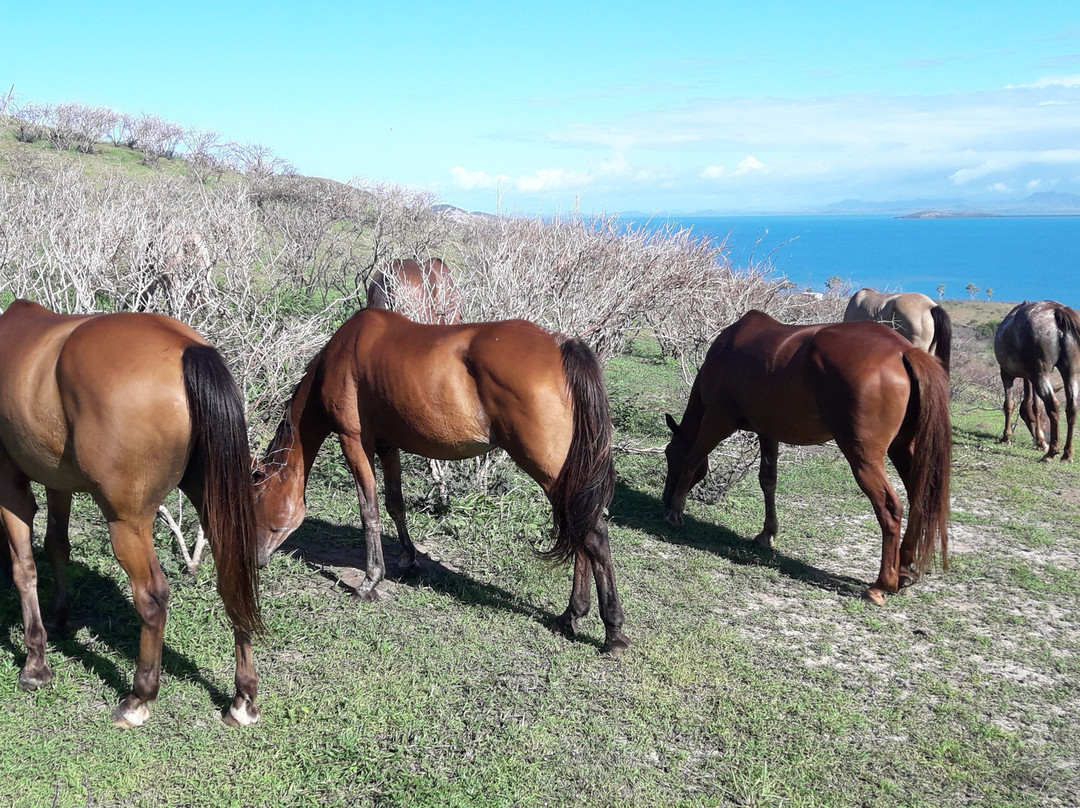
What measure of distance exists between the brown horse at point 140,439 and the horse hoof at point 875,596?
3.94 metres

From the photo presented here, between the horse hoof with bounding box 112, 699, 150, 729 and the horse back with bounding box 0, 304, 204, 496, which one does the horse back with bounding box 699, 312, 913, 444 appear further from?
the horse hoof with bounding box 112, 699, 150, 729

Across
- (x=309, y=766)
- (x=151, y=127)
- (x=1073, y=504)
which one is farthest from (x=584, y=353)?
(x=151, y=127)

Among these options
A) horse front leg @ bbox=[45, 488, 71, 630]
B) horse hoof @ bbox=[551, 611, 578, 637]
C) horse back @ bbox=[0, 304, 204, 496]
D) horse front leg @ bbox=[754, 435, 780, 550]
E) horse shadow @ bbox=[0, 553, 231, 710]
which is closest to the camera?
horse back @ bbox=[0, 304, 204, 496]

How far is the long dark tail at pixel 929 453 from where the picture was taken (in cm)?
503

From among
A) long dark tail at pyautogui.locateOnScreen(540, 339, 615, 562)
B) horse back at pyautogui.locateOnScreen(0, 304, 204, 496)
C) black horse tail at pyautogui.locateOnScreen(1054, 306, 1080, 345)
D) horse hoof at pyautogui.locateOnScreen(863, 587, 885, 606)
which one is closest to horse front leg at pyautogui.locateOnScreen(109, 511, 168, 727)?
horse back at pyautogui.locateOnScreen(0, 304, 204, 496)

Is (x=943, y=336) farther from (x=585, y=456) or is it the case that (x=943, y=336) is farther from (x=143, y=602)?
(x=143, y=602)

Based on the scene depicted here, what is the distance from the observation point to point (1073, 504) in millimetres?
7602

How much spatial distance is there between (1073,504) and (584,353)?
6.09 meters

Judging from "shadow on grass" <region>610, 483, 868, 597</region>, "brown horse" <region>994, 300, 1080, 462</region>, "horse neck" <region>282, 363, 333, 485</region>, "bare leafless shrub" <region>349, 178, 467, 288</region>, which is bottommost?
"shadow on grass" <region>610, 483, 868, 597</region>

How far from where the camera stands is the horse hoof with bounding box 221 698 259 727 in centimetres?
358

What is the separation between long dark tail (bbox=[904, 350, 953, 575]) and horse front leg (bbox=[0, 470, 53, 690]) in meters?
5.06

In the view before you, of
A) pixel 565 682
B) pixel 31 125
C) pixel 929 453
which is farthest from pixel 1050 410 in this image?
pixel 31 125

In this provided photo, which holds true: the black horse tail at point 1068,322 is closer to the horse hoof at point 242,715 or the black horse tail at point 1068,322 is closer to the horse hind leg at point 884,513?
the horse hind leg at point 884,513

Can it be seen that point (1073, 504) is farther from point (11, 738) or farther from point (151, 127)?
point (151, 127)
